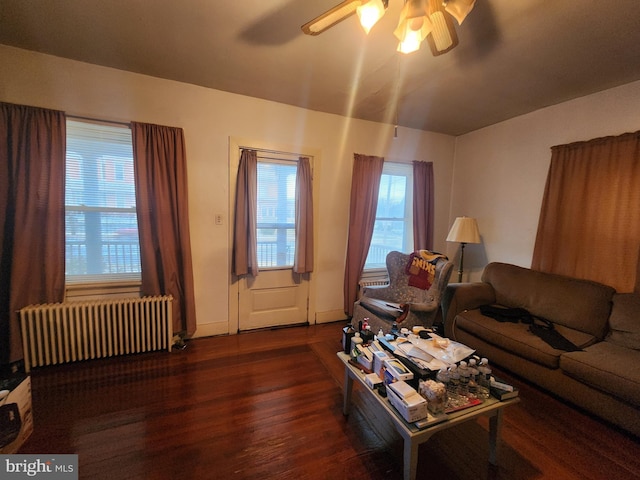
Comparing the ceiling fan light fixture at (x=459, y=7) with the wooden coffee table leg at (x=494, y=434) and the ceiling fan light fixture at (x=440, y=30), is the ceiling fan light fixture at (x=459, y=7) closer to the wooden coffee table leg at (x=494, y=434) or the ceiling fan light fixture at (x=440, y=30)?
the ceiling fan light fixture at (x=440, y=30)

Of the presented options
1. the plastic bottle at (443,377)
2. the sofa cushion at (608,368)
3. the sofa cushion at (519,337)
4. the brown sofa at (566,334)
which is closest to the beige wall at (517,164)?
the brown sofa at (566,334)

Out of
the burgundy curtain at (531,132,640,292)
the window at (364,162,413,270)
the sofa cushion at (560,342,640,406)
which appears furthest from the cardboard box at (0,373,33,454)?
the burgundy curtain at (531,132,640,292)

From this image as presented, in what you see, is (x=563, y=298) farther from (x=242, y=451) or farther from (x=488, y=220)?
(x=242, y=451)

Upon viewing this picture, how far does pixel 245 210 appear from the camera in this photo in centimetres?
278

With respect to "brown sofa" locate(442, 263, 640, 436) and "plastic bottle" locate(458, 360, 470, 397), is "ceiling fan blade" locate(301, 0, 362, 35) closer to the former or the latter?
"plastic bottle" locate(458, 360, 470, 397)

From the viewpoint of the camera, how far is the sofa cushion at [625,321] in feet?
6.34

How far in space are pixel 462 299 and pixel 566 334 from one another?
31.4 inches

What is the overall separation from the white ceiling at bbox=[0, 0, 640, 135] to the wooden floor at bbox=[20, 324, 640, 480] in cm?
257

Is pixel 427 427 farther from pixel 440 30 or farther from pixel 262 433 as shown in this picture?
pixel 440 30

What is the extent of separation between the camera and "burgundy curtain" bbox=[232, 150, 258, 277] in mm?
Answer: 2748

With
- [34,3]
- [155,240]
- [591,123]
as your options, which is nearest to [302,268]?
[155,240]

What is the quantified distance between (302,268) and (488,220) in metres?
2.53

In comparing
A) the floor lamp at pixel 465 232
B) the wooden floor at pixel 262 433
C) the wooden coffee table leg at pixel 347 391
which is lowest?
the wooden floor at pixel 262 433

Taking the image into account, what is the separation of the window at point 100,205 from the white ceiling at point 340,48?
0.63 meters
